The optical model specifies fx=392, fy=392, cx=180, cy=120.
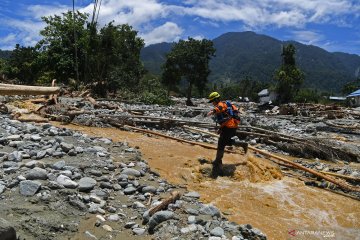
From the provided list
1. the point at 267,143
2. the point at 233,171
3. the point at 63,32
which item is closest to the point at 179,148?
the point at 233,171

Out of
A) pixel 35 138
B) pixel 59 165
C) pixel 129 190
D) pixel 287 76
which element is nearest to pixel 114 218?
pixel 129 190

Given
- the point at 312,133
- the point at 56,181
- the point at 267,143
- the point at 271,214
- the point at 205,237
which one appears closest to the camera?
the point at 205,237

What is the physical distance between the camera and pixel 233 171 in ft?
31.2

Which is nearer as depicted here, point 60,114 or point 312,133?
point 60,114

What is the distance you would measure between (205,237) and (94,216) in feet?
5.09

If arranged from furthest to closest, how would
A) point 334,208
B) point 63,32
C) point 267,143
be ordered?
1. point 63,32
2. point 267,143
3. point 334,208

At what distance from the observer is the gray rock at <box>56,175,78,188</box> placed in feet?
19.5

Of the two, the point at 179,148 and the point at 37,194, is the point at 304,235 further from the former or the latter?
the point at 179,148

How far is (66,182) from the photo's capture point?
5988mm

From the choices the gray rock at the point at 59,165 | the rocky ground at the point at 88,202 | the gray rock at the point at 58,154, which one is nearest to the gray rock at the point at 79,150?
the rocky ground at the point at 88,202

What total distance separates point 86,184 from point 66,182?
0.32 m

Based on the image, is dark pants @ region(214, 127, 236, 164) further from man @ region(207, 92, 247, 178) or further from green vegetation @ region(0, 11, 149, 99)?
green vegetation @ region(0, 11, 149, 99)

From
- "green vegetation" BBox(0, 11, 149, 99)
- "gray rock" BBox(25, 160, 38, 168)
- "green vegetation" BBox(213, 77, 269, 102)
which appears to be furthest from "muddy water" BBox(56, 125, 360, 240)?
"green vegetation" BBox(213, 77, 269, 102)

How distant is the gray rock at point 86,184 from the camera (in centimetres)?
604
